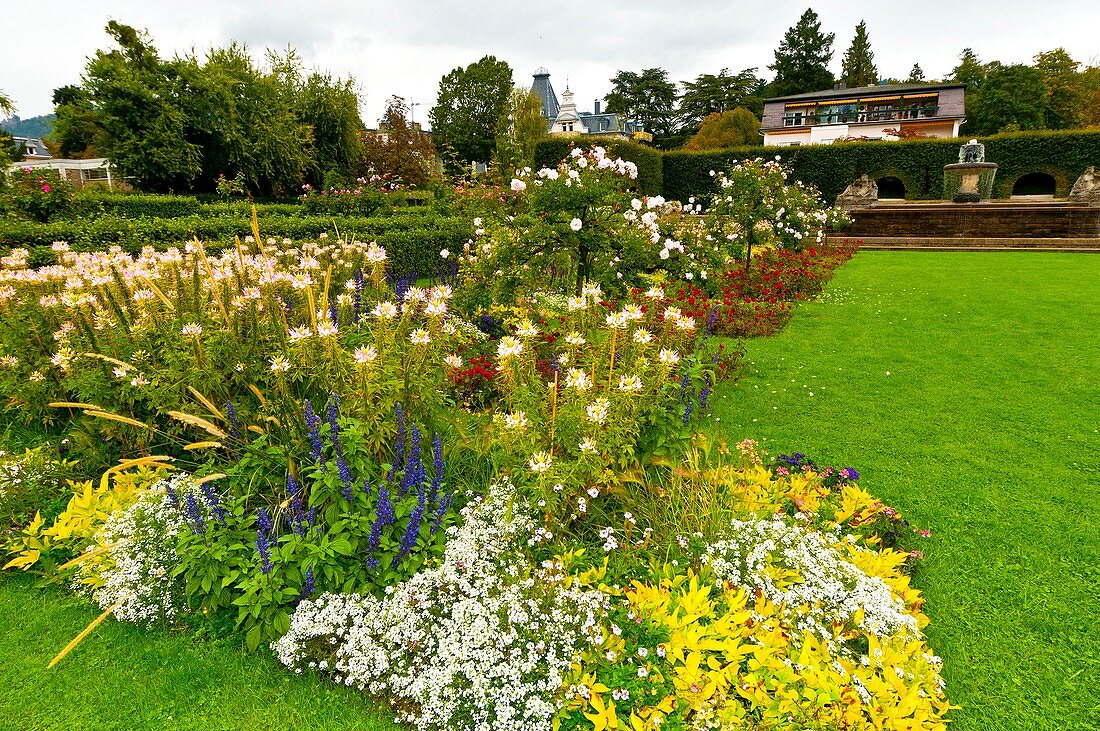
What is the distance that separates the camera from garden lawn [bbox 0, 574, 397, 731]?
2.18 m

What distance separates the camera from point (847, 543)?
9.52 feet

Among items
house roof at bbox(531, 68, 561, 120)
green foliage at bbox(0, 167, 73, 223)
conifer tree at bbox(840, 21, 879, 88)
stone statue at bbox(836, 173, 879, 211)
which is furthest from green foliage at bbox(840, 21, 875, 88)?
green foliage at bbox(0, 167, 73, 223)

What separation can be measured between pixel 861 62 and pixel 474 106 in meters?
42.0

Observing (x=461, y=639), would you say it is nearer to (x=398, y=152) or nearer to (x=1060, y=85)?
(x=398, y=152)

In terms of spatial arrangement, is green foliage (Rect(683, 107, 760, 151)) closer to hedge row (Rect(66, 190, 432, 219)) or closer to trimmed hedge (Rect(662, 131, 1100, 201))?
trimmed hedge (Rect(662, 131, 1100, 201))

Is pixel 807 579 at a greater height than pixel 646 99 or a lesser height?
lesser

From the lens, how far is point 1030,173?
24375 millimetres

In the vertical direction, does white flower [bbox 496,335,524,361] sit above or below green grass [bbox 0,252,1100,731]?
above

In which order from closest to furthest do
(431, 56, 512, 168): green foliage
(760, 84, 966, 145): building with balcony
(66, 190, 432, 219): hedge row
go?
(66, 190, 432, 219): hedge row
(760, 84, 966, 145): building with balcony
(431, 56, 512, 168): green foliage

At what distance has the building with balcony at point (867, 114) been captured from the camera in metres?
45.3

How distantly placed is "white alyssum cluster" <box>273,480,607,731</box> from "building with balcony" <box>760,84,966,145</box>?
159ft

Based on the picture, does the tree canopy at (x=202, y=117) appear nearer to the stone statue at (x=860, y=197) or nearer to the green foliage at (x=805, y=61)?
the stone statue at (x=860, y=197)

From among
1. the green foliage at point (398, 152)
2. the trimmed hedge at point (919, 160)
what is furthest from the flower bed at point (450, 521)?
the trimmed hedge at point (919, 160)

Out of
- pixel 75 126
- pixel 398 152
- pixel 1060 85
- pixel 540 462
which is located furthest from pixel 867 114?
pixel 540 462
